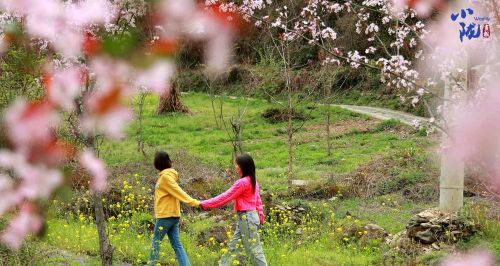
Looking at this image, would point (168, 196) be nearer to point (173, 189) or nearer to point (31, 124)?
point (173, 189)

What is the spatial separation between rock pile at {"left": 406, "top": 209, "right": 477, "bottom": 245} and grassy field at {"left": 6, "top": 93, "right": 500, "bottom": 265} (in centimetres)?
15

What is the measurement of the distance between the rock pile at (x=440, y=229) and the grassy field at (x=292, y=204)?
6.1 inches

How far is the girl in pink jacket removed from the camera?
595 centimetres

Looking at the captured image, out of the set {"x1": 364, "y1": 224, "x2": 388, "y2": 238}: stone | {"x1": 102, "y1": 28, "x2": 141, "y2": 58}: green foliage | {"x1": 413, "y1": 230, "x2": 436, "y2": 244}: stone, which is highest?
{"x1": 102, "y1": 28, "x2": 141, "y2": 58}: green foliage

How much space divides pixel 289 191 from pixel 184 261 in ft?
16.0

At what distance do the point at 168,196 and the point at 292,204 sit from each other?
11.8ft

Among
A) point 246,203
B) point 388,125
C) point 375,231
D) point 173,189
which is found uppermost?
point 388,125

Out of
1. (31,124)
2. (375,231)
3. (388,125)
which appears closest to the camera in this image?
(31,124)

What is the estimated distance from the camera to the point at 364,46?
77.7 ft

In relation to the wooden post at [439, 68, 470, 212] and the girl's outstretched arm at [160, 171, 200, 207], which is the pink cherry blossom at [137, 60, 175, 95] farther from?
the wooden post at [439, 68, 470, 212]

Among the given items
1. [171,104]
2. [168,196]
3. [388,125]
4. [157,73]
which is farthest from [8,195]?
[171,104]

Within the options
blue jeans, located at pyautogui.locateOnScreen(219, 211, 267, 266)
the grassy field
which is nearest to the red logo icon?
the grassy field

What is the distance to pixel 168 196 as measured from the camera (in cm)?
610

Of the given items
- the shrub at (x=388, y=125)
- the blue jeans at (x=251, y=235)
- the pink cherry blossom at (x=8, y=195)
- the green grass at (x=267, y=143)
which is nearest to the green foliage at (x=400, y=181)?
the green grass at (x=267, y=143)
